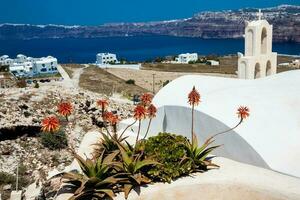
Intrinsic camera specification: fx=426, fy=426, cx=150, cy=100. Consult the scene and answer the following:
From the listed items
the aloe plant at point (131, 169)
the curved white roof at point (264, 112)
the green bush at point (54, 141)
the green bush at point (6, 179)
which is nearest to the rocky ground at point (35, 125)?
the green bush at point (54, 141)

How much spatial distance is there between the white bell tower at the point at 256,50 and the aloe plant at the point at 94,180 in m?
8.59

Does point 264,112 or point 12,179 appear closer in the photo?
point 264,112

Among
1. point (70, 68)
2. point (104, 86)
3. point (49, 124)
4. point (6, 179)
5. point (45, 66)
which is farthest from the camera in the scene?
point (45, 66)

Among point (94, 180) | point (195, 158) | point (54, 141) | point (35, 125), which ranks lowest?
point (54, 141)

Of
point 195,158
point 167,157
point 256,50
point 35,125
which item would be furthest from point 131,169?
point 35,125

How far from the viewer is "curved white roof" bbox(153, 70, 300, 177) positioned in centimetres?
858

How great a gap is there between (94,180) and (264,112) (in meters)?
4.29

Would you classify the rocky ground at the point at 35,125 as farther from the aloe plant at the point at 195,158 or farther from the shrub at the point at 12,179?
the aloe plant at the point at 195,158

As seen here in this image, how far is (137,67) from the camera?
2874 inches

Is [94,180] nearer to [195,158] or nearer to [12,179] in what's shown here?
[195,158]

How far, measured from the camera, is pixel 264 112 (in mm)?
9414

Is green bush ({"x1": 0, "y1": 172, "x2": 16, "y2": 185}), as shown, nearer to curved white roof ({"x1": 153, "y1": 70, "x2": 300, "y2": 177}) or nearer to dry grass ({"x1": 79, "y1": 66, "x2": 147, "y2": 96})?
curved white roof ({"x1": 153, "y1": 70, "x2": 300, "y2": 177})

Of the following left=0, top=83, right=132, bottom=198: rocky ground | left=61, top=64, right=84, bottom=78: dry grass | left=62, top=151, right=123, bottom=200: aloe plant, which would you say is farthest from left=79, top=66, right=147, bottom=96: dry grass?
left=62, top=151, right=123, bottom=200: aloe plant

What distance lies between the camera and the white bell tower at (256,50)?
14406mm
